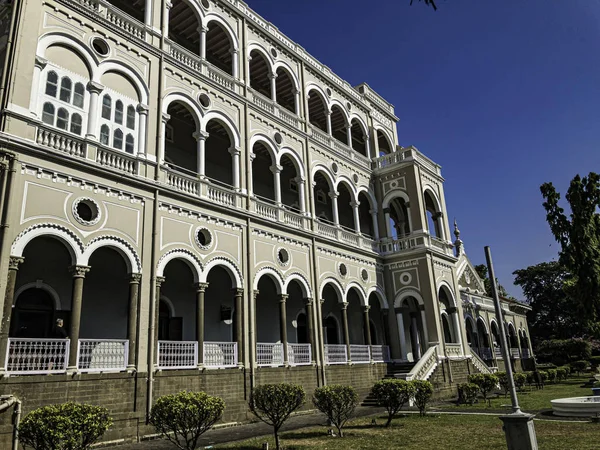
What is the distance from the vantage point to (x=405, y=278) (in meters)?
25.2

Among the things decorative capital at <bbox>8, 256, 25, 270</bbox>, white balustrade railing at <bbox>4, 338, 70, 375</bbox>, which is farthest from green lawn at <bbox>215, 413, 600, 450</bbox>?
decorative capital at <bbox>8, 256, 25, 270</bbox>

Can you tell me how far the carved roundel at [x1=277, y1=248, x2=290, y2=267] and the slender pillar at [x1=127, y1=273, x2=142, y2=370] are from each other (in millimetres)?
6733

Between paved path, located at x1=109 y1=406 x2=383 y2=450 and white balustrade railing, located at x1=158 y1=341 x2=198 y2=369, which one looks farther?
white balustrade railing, located at x1=158 y1=341 x2=198 y2=369

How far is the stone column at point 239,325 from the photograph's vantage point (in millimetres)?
16219

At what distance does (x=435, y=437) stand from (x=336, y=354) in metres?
9.75

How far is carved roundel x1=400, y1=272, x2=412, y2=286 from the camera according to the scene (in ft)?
82.1

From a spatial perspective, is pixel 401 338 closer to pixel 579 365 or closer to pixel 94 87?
pixel 94 87

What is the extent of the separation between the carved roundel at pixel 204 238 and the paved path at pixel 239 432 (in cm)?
590

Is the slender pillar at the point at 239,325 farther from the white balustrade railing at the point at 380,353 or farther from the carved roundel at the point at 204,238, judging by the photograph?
the white balustrade railing at the point at 380,353

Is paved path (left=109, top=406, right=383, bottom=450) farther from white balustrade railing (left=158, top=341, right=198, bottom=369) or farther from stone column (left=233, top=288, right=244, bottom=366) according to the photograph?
stone column (left=233, top=288, right=244, bottom=366)

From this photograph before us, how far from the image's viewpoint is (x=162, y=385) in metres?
13.5

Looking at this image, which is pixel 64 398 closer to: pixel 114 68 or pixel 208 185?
pixel 208 185

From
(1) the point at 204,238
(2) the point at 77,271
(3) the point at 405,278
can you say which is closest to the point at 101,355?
(2) the point at 77,271

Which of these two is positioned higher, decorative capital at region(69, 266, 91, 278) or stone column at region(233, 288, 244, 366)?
decorative capital at region(69, 266, 91, 278)
